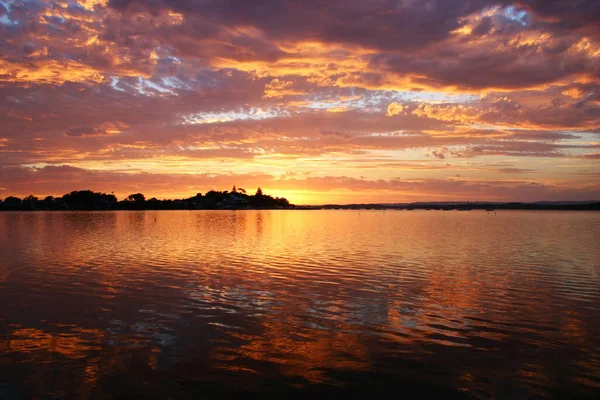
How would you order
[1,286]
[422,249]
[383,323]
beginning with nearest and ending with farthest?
[383,323], [1,286], [422,249]

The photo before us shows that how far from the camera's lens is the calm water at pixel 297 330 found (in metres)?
14.7

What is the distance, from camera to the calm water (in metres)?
14.7

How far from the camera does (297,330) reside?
2052 centimetres

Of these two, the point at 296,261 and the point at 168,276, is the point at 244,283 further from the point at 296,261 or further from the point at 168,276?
the point at 296,261

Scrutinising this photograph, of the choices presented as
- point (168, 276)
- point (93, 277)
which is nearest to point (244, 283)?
point (168, 276)

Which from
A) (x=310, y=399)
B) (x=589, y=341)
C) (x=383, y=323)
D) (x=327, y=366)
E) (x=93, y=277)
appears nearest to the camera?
(x=310, y=399)

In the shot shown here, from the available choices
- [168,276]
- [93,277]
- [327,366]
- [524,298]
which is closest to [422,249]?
[524,298]

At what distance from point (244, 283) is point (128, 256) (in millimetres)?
20473

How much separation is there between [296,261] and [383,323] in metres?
22.9

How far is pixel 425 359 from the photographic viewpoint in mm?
16844

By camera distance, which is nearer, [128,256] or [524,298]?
[524,298]

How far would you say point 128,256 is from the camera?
46750 millimetres

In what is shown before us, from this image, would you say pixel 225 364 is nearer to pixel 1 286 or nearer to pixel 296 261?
pixel 1 286

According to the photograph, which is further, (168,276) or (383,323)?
(168,276)
